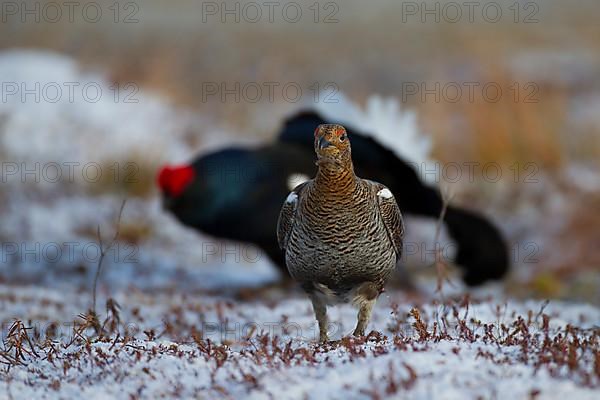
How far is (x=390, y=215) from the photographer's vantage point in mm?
5945

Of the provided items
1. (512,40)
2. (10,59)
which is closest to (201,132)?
(10,59)

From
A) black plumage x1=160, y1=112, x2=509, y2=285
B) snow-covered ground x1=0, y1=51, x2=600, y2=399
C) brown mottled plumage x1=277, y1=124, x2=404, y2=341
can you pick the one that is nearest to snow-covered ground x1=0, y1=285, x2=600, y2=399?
snow-covered ground x1=0, y1=51, x2=600, y2=399

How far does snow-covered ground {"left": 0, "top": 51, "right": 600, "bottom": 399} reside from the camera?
13.6 ft

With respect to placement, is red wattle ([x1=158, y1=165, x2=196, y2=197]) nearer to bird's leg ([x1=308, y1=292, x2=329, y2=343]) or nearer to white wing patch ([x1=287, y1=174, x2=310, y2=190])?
white wing patch ([x1=287, y1=174, x2=310, y2=190])

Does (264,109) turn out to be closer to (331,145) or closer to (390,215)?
(390,215)

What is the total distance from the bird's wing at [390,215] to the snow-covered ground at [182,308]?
0.51 meters

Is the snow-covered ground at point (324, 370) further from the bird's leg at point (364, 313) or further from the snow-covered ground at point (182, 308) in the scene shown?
the bird's leg at point (364, 313)

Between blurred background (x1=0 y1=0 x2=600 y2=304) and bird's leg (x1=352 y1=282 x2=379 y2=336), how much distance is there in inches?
202

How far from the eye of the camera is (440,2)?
23047mm

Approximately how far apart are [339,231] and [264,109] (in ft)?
48.9

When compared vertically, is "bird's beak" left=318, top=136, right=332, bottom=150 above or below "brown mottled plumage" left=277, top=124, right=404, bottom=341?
above

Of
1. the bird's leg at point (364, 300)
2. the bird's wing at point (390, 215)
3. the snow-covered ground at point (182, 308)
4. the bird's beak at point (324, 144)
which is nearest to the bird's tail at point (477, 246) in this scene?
the snow-covered ground at point (182, 308)

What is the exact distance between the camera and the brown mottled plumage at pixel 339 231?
5.43m

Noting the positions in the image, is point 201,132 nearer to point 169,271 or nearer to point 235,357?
point 169,271
